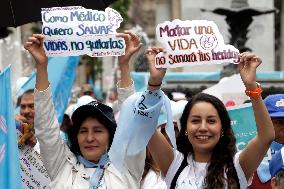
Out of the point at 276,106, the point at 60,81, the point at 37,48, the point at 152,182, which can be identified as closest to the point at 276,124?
the point at 276,106

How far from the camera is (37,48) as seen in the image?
4.60 meters

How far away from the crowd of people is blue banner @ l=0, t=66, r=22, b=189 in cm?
18

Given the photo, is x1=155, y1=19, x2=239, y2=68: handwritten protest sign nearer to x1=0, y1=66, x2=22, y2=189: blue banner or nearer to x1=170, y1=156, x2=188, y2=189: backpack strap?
x1=170, y1=156, x2=188, y2=189: backpack strap

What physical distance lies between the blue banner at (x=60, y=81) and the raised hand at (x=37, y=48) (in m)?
3.54

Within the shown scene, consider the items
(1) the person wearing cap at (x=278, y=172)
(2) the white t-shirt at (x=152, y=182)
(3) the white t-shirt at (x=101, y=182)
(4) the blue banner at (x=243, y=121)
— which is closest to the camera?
(1) the person wearing cap at (x=278, y=172)

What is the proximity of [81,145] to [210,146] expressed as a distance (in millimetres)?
751

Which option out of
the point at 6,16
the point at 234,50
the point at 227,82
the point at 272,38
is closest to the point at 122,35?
the point at 234,50

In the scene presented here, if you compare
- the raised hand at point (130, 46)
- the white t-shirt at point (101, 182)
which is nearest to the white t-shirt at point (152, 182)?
the white t-shirt at point (101, 182)

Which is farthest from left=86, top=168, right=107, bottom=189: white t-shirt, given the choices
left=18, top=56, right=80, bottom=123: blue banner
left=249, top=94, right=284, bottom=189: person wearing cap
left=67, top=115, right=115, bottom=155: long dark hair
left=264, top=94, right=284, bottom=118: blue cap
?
left=18, top=56, right=80, bottom=123: blue banner

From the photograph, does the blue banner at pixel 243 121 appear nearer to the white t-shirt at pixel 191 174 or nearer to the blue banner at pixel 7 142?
the white t-shirt at pixel 191 174

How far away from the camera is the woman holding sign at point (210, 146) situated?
168 inches

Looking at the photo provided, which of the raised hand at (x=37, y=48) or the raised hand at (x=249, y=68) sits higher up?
→ the raised hand at (x=37, y=48)

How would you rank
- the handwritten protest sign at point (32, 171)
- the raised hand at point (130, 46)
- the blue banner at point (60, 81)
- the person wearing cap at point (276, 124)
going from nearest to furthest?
the raised hand at point (130, 46)
the person wearing cap at point (276, 124)
the handwritten protest sign at point (32, 171)
the blue banner at point (60, 81)

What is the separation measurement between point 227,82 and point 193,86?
8346mm
